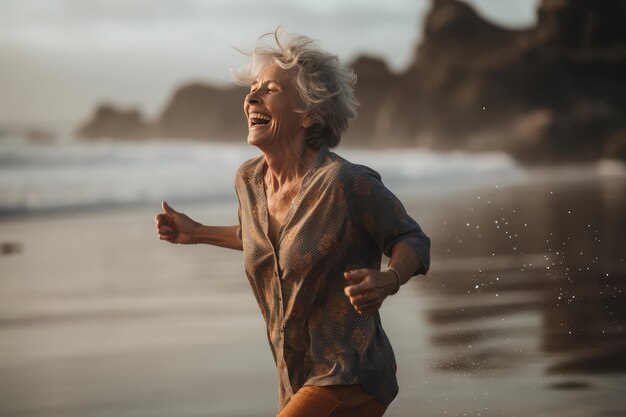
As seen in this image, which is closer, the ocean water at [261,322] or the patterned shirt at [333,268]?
the patterned shirt at [333,268]

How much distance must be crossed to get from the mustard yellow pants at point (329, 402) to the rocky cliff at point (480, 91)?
26556 mm

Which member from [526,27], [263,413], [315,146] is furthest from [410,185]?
[526,27]

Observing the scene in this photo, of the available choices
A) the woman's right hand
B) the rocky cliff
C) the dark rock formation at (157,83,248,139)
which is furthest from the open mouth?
the dark rock formation at (157,83,248,139)

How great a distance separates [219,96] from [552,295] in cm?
3074

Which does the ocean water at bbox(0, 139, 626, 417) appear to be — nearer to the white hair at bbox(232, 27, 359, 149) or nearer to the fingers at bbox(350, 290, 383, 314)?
the white hair at bbox(232, 27, 359, 149)

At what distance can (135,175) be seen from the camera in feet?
67.7

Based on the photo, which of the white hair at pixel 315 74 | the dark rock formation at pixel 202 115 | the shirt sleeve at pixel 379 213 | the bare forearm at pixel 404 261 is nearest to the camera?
the bare forearm at pixel 404 261

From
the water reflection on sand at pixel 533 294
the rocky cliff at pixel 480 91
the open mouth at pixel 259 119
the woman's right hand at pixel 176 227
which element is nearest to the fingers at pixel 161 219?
the woman's right hand at pixel 176 227

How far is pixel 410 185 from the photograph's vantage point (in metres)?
18.9

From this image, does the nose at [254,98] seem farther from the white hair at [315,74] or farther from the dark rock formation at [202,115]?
the dark rock formation at [202,115]

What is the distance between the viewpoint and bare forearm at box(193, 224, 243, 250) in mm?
3699

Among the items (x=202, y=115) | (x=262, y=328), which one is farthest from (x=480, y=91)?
(x=262, y=328)

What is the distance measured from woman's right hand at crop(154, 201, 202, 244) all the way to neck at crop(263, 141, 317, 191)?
1.23 feet

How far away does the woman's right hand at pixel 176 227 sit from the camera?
371cm
